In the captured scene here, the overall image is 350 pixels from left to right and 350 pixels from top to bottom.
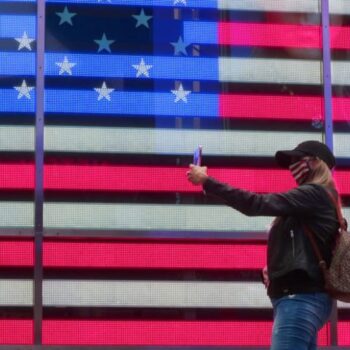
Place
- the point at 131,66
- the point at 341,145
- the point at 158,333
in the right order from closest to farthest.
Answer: the point at 158,333 → the point at 131,66 → the point at 341,145

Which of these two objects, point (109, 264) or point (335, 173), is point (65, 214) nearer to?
point (109, 264)

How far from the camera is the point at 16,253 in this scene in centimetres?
669

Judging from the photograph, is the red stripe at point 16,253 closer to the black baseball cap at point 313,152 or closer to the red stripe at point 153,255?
the red stripe at point 153,255

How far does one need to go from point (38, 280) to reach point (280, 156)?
2313 mm

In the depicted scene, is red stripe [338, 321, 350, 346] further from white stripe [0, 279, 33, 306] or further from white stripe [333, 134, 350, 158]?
white stripe [0, 279, 33, 306]

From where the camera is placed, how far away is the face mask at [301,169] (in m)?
5.12

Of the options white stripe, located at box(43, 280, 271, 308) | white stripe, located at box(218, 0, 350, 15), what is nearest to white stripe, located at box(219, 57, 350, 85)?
white stripe, located at box(218, 0, 350, 15)

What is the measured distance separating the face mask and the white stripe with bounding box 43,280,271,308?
6.18 feet

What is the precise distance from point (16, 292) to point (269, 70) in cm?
255

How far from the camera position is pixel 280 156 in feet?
17.2

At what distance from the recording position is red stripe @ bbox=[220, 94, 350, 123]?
7.02 meters

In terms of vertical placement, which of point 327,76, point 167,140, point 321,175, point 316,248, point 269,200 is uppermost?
point 327,76

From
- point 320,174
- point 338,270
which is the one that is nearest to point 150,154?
point 320,174

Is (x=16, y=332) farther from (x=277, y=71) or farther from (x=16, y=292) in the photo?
(x=277, y=71)
